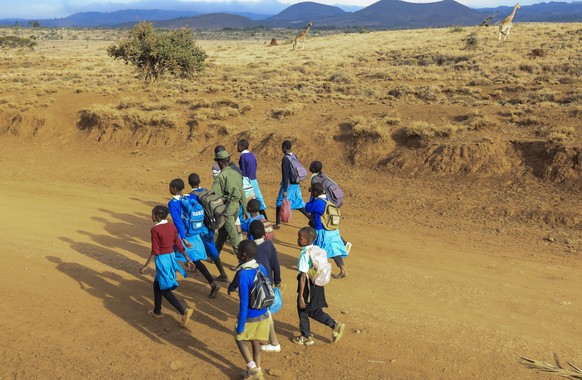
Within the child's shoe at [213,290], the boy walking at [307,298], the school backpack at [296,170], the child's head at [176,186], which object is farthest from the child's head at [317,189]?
the school backpack at [296,170]

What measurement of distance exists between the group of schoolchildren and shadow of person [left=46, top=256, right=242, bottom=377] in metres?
0.26

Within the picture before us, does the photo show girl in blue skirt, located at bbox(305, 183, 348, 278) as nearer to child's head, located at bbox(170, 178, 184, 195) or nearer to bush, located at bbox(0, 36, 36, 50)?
child's head, located at bbox(170, 178, 184, 195)

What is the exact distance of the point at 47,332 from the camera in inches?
270

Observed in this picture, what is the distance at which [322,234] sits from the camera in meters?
7.80

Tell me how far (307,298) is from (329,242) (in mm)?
1793

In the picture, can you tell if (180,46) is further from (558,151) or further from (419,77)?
(558,151)

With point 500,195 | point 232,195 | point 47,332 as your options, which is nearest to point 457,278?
point 232,195

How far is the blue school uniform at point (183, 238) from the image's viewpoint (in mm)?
7352

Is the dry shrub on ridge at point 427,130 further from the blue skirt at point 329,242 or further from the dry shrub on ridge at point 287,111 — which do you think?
the blue skirt at point 329,242

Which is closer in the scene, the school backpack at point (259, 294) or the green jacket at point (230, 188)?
the school backpack at point (259, 294)

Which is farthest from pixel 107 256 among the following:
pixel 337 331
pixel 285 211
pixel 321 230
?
pixel 337 331

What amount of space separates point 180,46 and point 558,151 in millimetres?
22115

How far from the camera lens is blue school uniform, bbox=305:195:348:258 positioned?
25.2 feet

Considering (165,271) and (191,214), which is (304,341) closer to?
(165,271)
